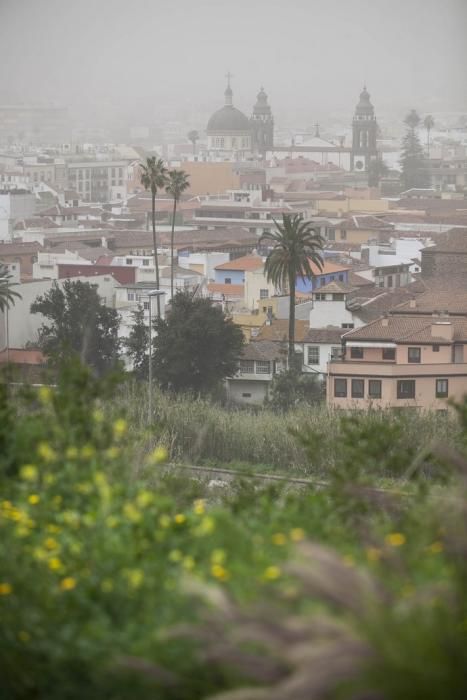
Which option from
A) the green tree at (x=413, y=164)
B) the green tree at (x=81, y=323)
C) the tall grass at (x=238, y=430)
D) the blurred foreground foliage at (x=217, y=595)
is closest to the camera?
the blurred foreground foliage at (x=217, y=595)

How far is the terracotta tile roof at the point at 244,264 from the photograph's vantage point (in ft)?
97.5

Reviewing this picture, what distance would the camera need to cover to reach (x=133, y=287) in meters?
27.3

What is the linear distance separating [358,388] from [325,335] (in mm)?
3429

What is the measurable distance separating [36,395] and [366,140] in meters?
60.7

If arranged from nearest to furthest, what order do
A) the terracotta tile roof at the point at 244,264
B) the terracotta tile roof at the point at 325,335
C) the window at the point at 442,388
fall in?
the window at the point at 442,388 < the terracotta tile roof at the point at 325,335 < the terracotta tile roof at the point at 244,264

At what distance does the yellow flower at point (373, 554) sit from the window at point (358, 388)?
52.3ft

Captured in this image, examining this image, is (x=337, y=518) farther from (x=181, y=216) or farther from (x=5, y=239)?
(x=181, y=216)

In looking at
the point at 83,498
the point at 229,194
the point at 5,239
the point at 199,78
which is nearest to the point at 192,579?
the point at 83,498

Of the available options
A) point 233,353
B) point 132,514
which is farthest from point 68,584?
point 233,353

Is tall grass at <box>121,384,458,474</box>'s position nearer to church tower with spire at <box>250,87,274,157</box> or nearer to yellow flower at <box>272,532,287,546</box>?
yellow flower at <box>272,532,287,546</box>

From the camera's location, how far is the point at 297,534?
1.99m

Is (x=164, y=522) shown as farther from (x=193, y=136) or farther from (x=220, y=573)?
(x=193, y=136)

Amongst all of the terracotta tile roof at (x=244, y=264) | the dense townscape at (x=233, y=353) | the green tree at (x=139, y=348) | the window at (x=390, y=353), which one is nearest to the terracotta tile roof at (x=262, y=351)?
the dense townscape at (x=233, y=353)

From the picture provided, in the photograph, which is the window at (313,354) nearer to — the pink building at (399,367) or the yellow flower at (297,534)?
the pink building at (399,367)
